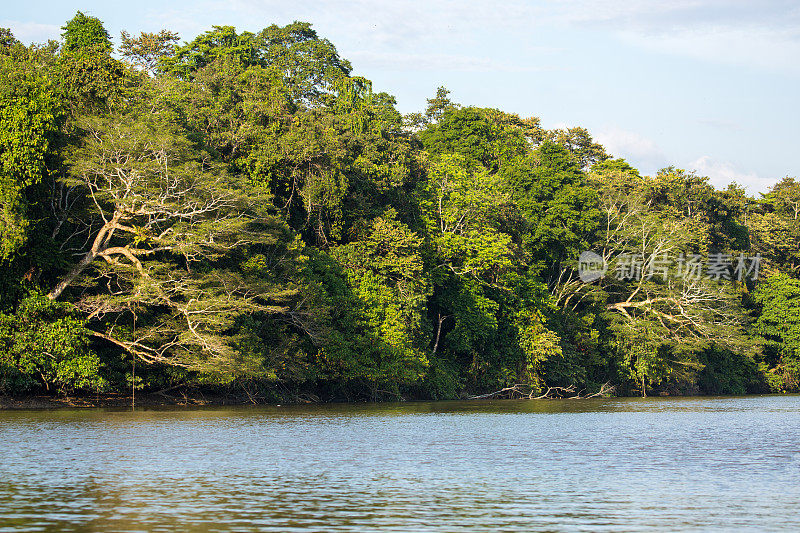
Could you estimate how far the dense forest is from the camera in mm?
31672

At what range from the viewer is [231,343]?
3425 centimetres

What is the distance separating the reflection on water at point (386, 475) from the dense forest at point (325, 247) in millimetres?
5686

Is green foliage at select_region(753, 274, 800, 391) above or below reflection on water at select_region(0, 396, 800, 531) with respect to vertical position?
above

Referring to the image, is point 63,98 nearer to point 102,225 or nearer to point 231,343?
point 102,225

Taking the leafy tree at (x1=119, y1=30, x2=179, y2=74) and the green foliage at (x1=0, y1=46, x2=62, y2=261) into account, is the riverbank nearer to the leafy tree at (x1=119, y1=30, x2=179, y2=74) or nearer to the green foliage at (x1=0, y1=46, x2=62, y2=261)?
the green foliage at (x1=0, y1=46, x2=62, y2=261)

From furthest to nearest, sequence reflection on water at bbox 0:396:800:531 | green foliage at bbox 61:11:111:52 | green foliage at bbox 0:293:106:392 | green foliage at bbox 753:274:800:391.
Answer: green foliage at bbox 753:274:800:391 < green foliage at bbox 61:11:111:52 < green foliage at bbox 0:293:106:392 < reflection on water at bbox 0:396:800:531

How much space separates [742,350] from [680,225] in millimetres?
9243

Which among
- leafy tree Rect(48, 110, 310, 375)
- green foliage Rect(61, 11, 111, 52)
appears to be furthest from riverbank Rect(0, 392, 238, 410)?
green foliage Rect(61, 11, 111, 52)

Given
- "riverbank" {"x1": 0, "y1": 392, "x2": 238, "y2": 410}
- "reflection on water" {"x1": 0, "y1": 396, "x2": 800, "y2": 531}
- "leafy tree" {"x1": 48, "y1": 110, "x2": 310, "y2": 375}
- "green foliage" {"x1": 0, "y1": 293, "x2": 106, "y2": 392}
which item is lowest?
"reflection on water" {"x1": 0, "y1": 396, "x2": 800, "y2": 531}

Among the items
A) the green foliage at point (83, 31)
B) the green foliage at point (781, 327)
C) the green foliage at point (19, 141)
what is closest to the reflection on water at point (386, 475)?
the green foliage at point (19, 141)

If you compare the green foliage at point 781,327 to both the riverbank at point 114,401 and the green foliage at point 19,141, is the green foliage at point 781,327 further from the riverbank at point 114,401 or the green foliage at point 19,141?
the green foliage at point 19,141

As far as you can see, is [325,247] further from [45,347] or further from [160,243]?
[45,347]

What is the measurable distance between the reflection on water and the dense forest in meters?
5.69

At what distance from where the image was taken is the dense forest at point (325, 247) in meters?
31.7
